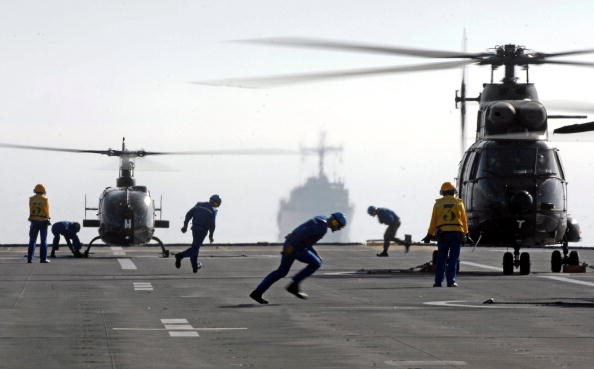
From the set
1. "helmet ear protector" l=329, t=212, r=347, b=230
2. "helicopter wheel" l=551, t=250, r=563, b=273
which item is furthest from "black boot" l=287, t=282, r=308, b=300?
"helicopter wheel" l=551, t=250, r=563, b=273

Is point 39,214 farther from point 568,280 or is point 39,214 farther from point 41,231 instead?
point 568,280

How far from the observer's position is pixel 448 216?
24.4 metres

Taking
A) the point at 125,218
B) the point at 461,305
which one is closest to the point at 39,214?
the point at 125,218

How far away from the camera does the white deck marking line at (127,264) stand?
3158cm

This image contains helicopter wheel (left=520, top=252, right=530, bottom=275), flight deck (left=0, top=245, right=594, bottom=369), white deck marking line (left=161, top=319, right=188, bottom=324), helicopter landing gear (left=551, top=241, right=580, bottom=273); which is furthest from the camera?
helicopter landing gear (left=551, top=241, right=580, bottom=273)

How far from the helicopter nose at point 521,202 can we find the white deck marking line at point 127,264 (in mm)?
9507

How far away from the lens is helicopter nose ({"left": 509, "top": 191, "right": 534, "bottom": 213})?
28406 millimetres

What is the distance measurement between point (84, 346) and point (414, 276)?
15.7 meters

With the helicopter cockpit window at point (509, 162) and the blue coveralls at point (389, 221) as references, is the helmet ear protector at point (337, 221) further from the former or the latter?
the blue coveralls at point (389, 221)

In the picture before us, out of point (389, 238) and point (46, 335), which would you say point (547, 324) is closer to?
point (46, 335)

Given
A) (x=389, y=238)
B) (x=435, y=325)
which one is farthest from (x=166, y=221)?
(x=435, y=325)

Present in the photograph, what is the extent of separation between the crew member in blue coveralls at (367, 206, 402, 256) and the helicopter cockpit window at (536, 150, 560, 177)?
10668mm

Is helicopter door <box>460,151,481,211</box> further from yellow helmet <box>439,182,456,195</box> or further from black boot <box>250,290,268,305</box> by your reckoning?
black boot <box>250,290,268,305</box>

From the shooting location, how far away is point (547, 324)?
1617cm
